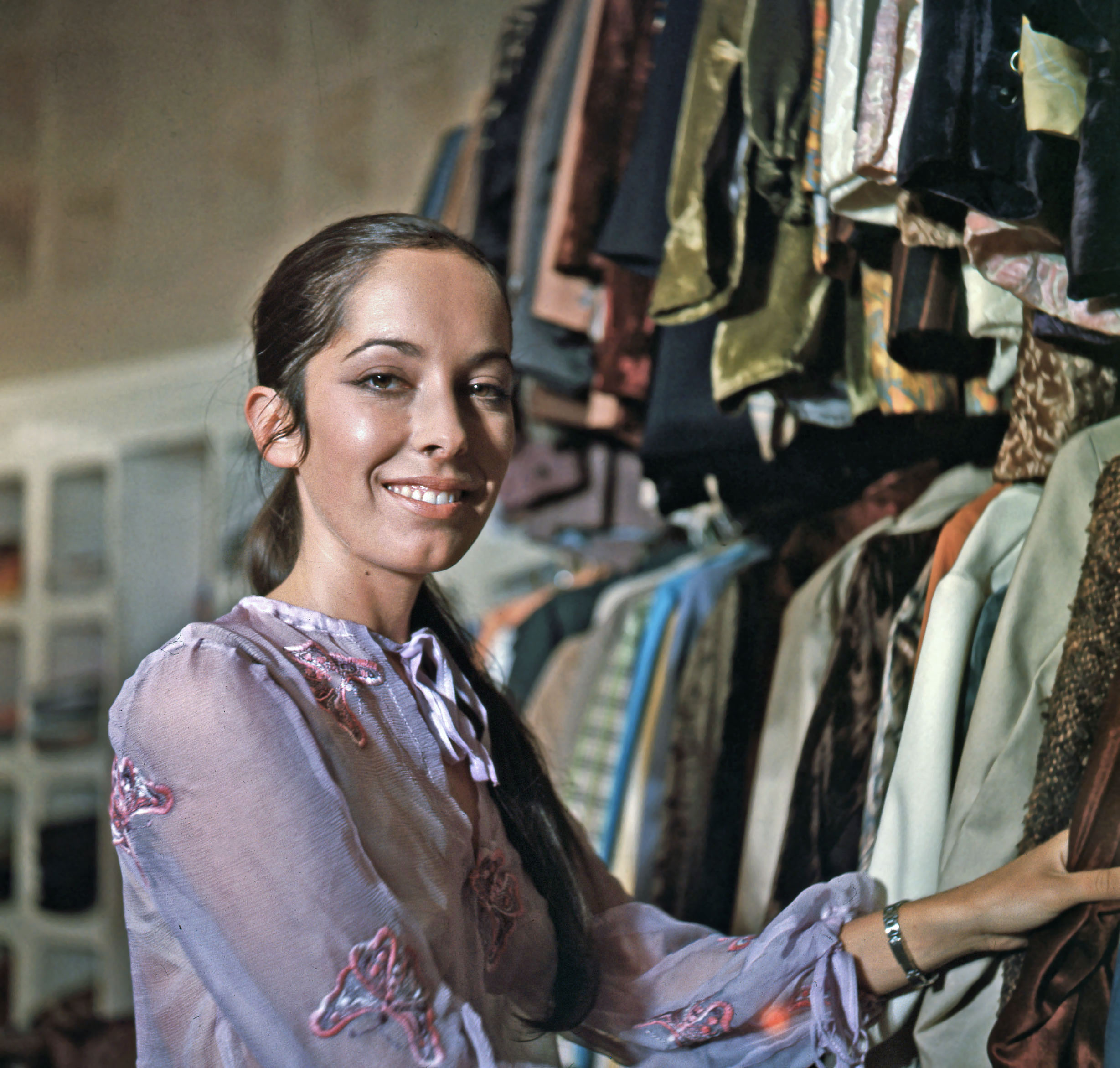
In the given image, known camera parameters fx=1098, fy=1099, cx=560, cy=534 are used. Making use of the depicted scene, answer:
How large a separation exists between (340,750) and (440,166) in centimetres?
156

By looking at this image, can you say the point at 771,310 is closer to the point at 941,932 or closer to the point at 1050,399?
the point at 1050,399

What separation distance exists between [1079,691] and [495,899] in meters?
0.42

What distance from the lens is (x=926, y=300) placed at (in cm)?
94

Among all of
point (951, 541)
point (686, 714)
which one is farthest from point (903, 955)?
point (686, 714)

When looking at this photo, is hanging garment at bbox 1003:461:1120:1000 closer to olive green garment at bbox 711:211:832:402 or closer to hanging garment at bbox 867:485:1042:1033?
hanging garment at bbox 867:485:1042:1033

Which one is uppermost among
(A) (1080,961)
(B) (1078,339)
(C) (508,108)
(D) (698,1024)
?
(C) (508,108)

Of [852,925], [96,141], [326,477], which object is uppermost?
[96,141]

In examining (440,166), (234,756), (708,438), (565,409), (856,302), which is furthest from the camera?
(440,166)

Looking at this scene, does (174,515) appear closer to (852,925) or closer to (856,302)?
(856,302)

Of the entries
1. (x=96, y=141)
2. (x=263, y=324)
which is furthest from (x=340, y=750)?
(x=96, y=141)

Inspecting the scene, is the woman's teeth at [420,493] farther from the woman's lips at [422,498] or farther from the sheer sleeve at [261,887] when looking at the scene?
the sheer sleeve at [261,887]

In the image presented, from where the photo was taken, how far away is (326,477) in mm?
722

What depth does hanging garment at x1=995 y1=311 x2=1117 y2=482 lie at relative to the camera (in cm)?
88

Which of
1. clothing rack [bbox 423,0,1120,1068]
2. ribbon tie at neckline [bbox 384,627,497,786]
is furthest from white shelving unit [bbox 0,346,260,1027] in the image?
ribbon tie at neckline [bbox 384,627,497,786]
